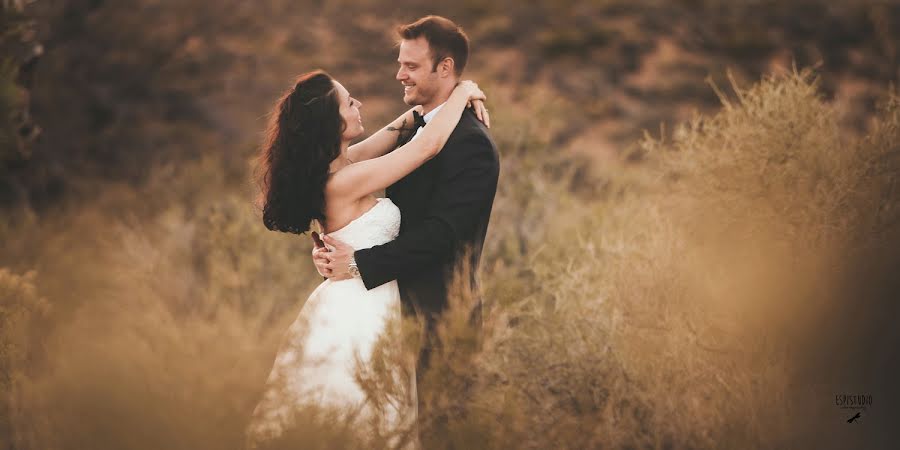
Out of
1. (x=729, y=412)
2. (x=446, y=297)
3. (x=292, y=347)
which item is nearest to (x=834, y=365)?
(x=729, y=412)

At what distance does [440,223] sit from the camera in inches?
170

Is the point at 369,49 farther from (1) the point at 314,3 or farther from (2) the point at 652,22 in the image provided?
(2) the point at 652,22

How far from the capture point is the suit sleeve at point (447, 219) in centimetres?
427

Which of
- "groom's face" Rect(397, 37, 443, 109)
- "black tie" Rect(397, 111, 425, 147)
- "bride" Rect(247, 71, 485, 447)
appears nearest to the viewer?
"bride" Rect(247, 71, 485, 447)

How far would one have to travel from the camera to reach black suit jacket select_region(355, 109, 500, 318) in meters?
4.28

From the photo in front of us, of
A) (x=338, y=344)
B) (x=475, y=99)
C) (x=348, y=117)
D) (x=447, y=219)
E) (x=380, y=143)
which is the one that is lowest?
(x=338, y=344)

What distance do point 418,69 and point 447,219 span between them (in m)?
0.91

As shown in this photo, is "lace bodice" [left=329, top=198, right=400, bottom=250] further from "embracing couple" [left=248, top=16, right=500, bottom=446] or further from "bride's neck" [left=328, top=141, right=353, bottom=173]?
"bride's neck" [left=328, top=141, right=353, bottom=173]

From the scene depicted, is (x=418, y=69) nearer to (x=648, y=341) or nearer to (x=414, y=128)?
(x=414, y=128)

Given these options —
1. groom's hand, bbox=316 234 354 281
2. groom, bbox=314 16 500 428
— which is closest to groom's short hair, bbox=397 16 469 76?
groom, bbox=314 16 500 428

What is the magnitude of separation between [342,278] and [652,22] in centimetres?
3237

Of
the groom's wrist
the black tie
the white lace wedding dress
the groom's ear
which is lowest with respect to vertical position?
the white lace wedding dress

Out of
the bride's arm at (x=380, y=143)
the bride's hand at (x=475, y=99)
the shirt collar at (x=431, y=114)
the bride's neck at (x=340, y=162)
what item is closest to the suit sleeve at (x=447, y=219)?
the bride's hand at (x=475, y=99)

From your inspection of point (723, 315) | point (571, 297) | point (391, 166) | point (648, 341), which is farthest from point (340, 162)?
point (571, 297)
